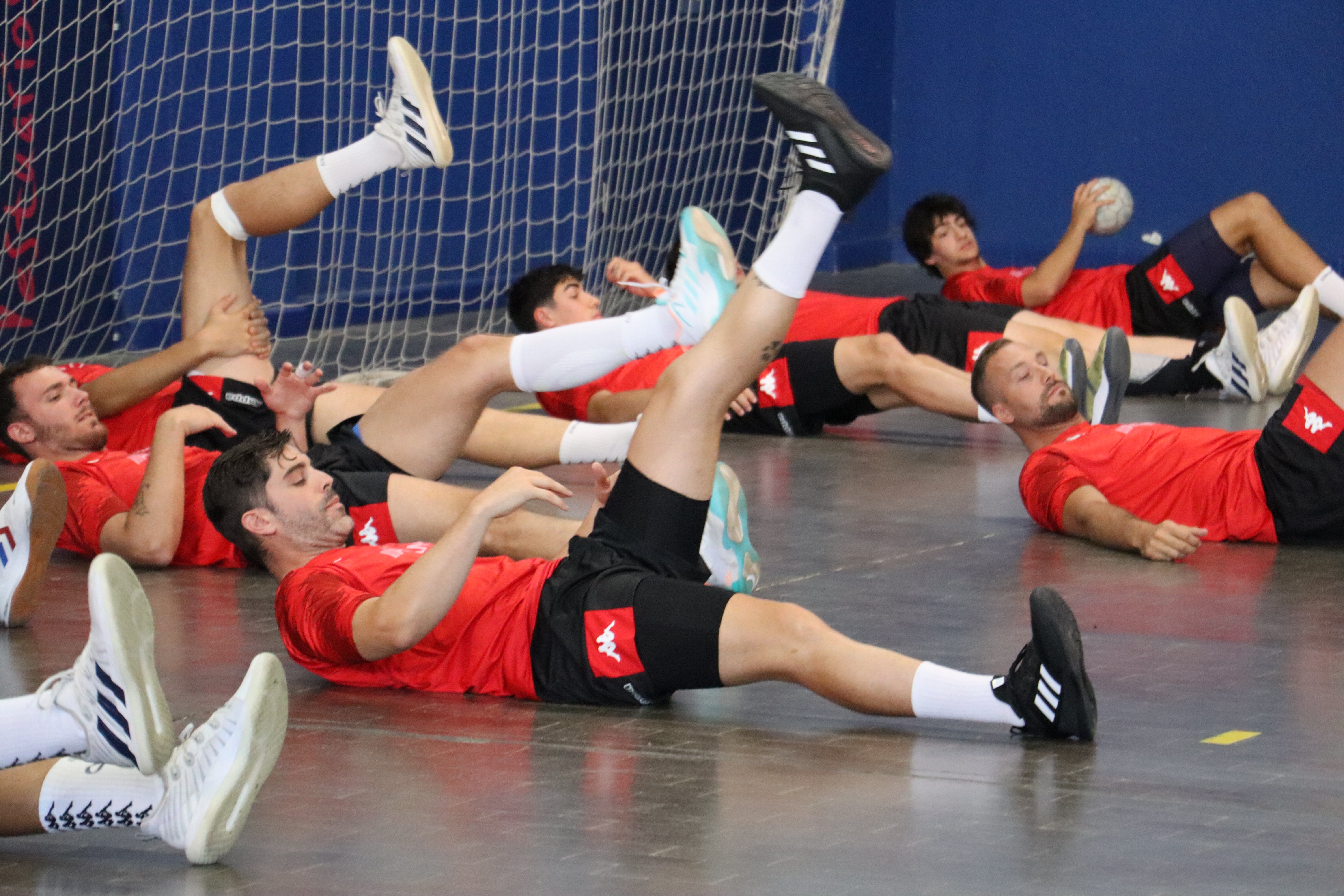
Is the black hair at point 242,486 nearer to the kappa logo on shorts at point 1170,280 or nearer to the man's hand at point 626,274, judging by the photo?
the man's hand at point 626,274

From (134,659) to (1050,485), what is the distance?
9.43 feet

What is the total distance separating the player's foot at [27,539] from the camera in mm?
3928

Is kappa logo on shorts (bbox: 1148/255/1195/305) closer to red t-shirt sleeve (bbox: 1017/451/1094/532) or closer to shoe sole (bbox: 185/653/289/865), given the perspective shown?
red t-shirt sleeve (bbox: 1017/451/1094/532)

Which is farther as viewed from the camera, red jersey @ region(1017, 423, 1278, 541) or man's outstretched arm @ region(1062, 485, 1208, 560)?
red jersey @ region(1017, 423, 1278, 541)

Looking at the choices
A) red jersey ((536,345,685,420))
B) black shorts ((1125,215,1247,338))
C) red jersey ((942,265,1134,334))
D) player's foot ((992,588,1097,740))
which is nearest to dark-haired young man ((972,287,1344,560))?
player's foot ((992,588,1097,740))

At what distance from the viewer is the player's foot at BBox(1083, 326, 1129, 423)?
5617 mm

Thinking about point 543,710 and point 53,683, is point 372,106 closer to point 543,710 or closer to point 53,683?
point 543,710

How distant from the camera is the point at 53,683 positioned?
8.51 ft

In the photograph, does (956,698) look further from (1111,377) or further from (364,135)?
(364,135)

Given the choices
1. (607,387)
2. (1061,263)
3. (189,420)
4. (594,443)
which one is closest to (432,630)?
(189,420)

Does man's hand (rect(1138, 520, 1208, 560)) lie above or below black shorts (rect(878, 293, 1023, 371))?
below

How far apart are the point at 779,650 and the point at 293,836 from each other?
0.89m

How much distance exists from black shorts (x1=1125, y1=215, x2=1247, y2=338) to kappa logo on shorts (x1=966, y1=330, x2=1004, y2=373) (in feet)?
3.23

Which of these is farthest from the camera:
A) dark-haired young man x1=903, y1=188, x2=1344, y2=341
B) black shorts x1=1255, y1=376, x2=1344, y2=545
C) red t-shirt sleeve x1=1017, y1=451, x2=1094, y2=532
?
dark-haired young man x1=903, y1=188, x2=1344, y2=341
